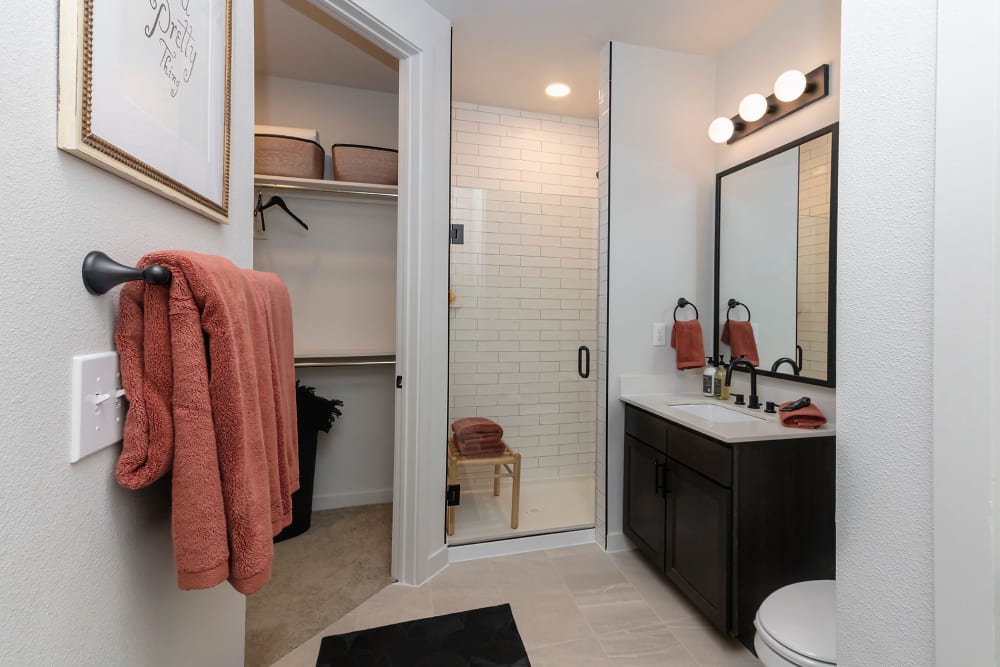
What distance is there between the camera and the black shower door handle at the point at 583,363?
263cm

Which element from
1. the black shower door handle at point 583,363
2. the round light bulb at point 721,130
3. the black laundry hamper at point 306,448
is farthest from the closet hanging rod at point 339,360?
the round light bulb at point 721,130

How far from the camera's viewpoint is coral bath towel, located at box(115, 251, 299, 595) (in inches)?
25.0

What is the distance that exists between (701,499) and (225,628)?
5.14ft

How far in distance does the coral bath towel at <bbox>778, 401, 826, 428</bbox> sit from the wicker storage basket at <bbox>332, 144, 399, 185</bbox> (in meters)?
2.12

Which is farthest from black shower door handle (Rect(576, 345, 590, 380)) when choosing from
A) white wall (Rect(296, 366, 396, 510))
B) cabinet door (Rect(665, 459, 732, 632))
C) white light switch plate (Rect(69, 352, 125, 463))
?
white light switch plate (Rect(69, 352, 125, 463))

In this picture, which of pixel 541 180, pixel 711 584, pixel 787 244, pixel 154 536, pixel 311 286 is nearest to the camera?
pixel 154 536

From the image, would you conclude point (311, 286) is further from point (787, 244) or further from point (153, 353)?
point (787, 244)

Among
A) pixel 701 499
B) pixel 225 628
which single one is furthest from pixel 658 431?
pixel 225 628

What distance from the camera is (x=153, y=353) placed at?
646mm

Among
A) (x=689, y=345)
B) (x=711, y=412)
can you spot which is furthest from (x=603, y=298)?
(x=711, y=412)

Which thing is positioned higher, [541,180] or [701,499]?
[541,180]

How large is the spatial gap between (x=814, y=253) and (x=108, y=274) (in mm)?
2245

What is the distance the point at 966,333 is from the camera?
62 centimetres

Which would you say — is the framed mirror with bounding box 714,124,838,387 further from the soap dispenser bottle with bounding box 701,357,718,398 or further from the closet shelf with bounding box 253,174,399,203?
the closet shelf with bounding box 253,174,399,203
